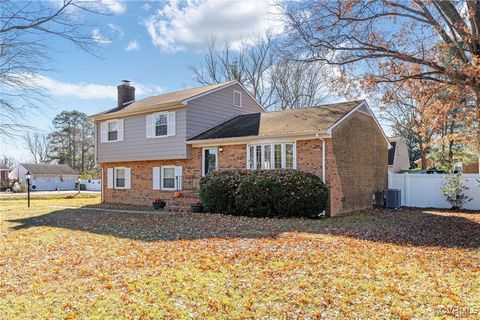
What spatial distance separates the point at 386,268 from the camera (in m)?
6.54

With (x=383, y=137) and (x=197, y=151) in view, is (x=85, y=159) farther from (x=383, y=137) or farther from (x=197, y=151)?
(x=383, y=137)

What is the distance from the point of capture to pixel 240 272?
621cm

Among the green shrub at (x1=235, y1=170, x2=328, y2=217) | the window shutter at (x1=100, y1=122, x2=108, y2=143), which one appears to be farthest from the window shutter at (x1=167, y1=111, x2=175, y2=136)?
the green shrub at (x1=235, y1=170, x2=328, y2=217)

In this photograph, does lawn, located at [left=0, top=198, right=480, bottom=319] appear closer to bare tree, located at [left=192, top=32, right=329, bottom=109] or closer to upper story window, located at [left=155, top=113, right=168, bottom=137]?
upper story window, located at [left=155, top=113, right=168, bottom=137]

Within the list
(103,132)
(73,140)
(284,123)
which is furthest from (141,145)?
(73,140)

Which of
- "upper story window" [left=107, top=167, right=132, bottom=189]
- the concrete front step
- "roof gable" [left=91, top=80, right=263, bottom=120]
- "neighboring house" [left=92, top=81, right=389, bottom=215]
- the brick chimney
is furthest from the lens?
the brick chimney

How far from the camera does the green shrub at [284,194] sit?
13.4 metres

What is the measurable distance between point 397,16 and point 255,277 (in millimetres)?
10146

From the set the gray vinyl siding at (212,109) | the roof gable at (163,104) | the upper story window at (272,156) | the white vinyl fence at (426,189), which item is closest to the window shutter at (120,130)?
the roof gable at (163,104)

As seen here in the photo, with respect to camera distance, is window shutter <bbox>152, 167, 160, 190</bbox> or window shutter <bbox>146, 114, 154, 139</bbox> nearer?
window shutter <bbox>146, 114, 154, 139</bbox>

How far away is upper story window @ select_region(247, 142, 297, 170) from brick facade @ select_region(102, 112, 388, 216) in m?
0.29

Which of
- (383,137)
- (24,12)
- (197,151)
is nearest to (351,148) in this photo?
(383,137)

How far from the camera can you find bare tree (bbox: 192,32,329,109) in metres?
33.3

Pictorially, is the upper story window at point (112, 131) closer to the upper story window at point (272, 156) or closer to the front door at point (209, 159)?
the front door at point (209, 159)
